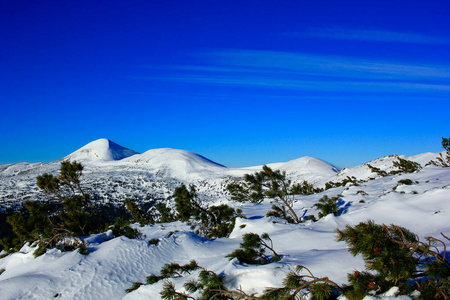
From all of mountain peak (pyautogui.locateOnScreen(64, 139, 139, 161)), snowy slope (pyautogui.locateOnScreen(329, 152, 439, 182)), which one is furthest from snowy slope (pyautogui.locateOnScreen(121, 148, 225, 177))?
snowy slope (pyautogui.locateOnScreen(329, 152, 439, 182))

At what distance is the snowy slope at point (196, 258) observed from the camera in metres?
5.56

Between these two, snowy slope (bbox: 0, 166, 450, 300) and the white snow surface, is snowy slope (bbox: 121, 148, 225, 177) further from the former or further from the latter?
snowy slope (bbox: 0, 166, 450, 300)

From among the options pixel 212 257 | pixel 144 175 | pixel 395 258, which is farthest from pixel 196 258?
pixel 144 175

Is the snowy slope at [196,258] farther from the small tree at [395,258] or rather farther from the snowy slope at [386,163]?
the snowy slope at [386,163]

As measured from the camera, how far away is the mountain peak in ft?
442

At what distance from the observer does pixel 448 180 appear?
50.4 ft

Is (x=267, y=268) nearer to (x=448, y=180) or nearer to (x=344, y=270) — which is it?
(x=344, y=270)

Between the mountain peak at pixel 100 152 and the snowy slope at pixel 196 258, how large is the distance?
438ft

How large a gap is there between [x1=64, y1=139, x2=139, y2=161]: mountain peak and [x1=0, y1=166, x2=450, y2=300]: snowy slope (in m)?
133

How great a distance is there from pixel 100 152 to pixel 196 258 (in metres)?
148

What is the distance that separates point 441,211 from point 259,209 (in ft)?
39.0

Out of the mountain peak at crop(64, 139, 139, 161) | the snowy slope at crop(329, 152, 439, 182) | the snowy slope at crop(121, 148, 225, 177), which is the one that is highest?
the mountain peak at crop(64, 139, 139, 161)

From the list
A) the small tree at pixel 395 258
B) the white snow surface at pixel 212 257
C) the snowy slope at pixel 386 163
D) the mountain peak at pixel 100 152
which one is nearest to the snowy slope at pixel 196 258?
the white snow surface at pixel 212 257

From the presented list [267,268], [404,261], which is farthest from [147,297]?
[404,261]
